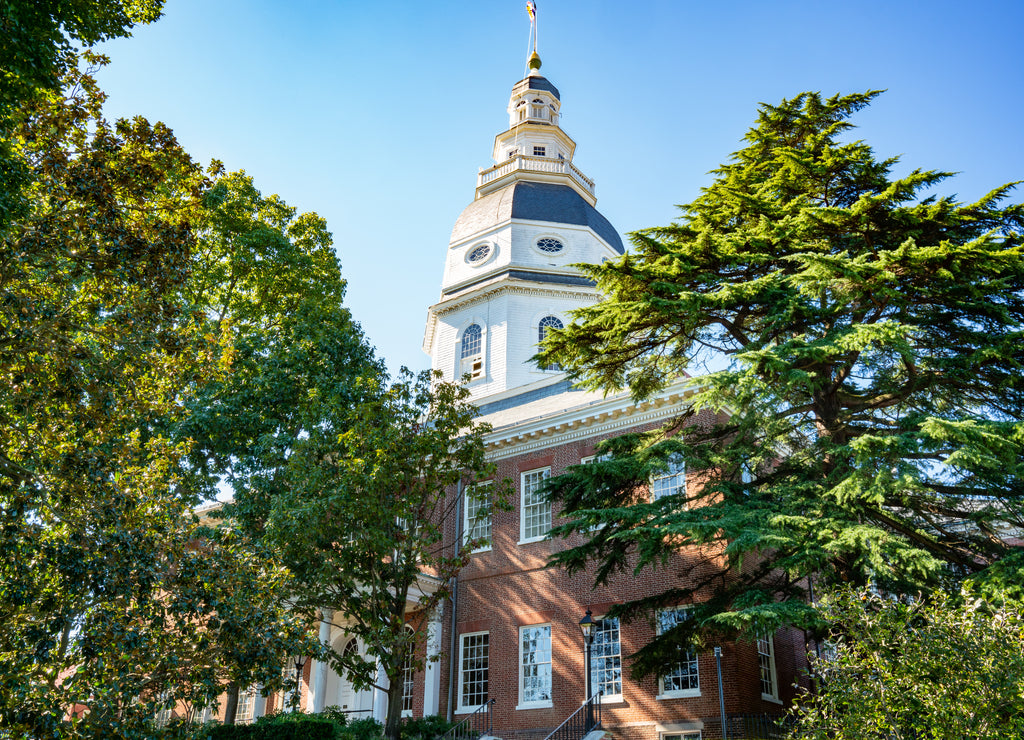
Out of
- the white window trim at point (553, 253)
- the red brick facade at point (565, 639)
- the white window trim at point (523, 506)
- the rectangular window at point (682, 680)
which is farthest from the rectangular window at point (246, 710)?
the white window trim at point (553, 253)

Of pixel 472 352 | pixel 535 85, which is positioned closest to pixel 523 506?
pixel 472 352

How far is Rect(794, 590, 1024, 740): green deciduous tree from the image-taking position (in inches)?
323

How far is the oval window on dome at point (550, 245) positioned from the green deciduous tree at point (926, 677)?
957 inches

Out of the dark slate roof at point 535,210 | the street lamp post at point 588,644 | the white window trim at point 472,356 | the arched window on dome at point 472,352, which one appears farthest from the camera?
the dark slate roof at point 535,210

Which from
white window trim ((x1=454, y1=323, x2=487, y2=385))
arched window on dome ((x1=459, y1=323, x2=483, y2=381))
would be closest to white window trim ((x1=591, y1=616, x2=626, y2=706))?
white window trim ((x1=454, y1=323, x2=487, y2=385))

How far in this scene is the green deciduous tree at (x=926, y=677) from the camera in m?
8.20

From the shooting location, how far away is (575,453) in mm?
22844

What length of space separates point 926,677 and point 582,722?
467 inches

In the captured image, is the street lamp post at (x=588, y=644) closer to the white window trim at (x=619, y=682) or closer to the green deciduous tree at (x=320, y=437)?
the white window trim at (x=619, y=682)

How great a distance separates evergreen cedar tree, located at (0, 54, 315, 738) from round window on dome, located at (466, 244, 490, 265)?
2180 centimetres

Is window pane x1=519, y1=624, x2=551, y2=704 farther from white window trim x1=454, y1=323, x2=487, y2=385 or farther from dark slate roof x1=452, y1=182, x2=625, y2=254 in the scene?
dark slate roof x1=452, y1=182, x2=625, y2=254

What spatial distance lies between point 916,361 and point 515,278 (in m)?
18.0

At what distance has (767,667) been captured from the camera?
63.7 ft

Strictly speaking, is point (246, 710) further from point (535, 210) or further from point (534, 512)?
point (535, 210)
